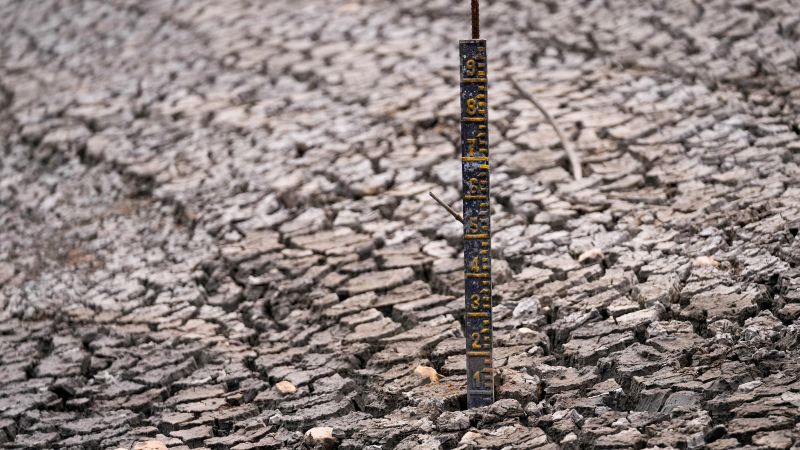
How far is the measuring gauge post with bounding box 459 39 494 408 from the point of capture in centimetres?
321

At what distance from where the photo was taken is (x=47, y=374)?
13.1ft

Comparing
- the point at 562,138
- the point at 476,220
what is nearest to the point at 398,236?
the point at 562,138

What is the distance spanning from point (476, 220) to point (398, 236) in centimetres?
142

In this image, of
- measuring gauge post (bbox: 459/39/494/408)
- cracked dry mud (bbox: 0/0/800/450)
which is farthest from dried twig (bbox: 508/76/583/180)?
measuring gauge post (bbox: 459/39/494/408)

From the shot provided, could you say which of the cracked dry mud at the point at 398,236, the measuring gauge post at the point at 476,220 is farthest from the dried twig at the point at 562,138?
the measuring gauge post at the point at 476,220

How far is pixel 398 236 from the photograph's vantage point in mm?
4676

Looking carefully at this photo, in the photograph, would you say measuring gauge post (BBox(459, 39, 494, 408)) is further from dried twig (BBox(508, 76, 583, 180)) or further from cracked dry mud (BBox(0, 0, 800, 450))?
dried twig (BBox(508, 76, 583, 180))

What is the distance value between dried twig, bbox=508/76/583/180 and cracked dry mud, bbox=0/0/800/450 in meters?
0.06

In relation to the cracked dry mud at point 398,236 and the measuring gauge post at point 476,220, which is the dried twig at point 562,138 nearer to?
the cracked dry mud at point 398,236

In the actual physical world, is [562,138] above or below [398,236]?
above

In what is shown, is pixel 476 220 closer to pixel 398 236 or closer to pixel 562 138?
pixel 398 236

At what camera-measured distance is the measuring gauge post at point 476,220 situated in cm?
321

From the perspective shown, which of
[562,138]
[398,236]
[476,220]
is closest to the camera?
[476,220]

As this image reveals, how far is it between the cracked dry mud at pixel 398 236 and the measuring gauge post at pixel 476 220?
0.14 metres
